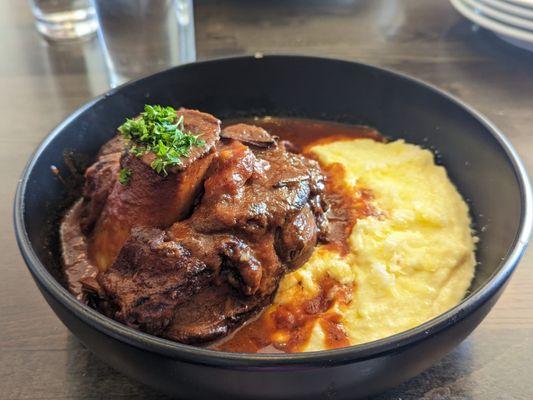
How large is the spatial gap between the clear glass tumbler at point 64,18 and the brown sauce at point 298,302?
2.76 metres

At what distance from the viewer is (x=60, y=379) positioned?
82.0 inches

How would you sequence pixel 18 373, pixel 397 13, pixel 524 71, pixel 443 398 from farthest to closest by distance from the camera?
pixel 397 13 → pixel 524 71 → pixel 18 373 → pixel 443 398

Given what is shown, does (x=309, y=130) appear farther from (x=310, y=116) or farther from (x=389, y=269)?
(x=389, y=269)

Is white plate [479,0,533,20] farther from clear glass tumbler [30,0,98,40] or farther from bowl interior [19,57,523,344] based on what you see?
clear glass tumbler [30,0,98,40]

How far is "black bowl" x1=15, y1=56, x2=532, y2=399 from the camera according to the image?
5.04 ft

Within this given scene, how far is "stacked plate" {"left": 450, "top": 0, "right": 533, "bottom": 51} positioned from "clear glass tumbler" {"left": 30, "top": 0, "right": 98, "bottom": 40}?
3333 millimetres

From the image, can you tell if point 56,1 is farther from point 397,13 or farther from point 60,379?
point 60,379

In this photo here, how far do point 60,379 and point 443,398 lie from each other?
1491mm

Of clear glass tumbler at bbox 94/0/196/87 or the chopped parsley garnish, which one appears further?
clear glass tumbler at bbox 94/0/196/87

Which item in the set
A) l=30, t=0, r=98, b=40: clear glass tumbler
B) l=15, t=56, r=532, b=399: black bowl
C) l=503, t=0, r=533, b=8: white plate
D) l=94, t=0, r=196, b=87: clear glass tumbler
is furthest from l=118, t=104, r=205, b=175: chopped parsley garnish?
l=503, t=0, r=533, b=8: white plate

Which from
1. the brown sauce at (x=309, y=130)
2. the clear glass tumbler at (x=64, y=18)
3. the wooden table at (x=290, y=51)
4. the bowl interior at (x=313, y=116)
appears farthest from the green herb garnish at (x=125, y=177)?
the clear glass tumbler at (x=64, y=18)

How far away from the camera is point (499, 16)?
13.8 ft

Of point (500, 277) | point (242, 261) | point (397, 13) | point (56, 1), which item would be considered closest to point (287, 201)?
point (242, 261)

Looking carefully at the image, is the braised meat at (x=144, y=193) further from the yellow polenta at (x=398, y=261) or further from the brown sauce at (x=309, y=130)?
the brown sauce at (x=309, y=130)
